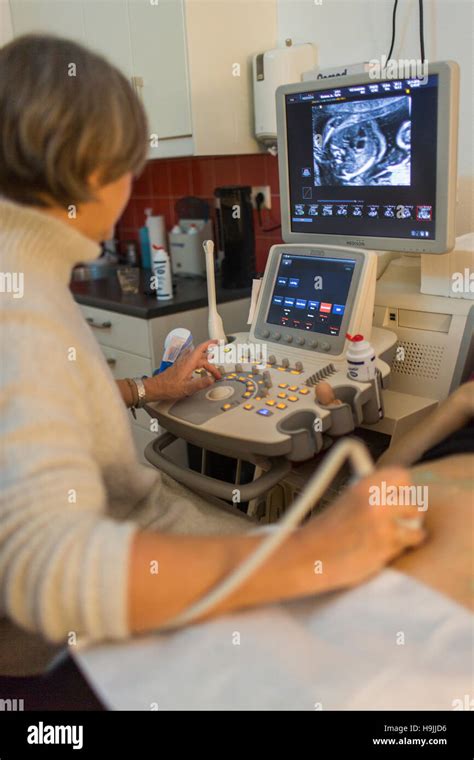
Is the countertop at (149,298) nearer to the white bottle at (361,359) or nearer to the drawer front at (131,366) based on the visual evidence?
the drawer front at (131,366)

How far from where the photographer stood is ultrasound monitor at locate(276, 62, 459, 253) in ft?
4.10

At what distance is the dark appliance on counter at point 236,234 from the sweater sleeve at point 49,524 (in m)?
1.68

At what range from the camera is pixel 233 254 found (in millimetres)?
2381

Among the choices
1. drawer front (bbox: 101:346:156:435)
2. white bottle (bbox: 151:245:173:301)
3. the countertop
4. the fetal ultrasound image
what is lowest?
drawer front (bbox: 101:346:156:435)

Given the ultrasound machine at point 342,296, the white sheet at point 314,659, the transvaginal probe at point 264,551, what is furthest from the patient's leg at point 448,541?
the ultrasound machine at point 342,296

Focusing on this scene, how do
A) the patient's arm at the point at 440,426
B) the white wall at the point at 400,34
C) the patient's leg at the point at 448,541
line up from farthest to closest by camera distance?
1. the white wall at the point at 400,34
2. the patient's arm at the point at 440,426
3. the patient's leg at the point at 448,541

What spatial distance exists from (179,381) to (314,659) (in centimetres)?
75

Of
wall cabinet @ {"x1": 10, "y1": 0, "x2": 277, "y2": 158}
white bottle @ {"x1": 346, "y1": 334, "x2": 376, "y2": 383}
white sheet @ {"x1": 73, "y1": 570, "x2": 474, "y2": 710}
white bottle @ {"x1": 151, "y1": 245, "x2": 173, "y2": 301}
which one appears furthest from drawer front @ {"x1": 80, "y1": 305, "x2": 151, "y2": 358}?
white sheet @ {"x1": 73, "y1": 570, "x2": 474, "y2": 710}

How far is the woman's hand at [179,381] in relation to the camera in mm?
1368

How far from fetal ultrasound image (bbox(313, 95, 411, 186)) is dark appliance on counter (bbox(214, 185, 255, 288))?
32.6 inches

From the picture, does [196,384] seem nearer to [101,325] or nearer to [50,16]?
[101,325]

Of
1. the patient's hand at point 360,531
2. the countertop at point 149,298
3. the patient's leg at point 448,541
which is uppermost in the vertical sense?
the countertop at point 149,298

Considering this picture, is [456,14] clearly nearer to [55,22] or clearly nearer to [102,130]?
[102,130]

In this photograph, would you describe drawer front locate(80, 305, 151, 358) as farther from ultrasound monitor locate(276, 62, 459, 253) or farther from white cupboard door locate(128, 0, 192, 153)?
ultrasound monitor locate(276, 62, 459, 253)
